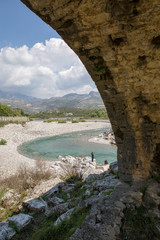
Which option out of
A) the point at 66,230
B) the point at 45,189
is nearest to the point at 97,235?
the point at 66,230

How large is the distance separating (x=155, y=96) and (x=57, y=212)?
403 centimetres

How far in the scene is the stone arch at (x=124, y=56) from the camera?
2074 mm

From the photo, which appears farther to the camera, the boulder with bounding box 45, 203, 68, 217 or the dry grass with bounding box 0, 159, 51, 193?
the dry grass with bounding box 0, 159, 51, 193

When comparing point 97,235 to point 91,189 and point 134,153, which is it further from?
point 91,189

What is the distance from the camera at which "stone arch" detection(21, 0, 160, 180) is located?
2074 mm

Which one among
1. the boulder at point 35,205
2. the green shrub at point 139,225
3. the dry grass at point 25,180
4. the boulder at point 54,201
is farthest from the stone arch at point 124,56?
the dry grass at point 25,180

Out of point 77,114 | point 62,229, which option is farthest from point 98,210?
point 77,114

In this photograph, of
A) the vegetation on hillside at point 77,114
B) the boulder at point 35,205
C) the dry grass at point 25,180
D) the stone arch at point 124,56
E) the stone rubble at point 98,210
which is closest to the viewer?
the stone arch at point 124,56

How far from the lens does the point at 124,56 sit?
2576 mm

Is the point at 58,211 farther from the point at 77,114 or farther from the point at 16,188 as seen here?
the point at 77,114

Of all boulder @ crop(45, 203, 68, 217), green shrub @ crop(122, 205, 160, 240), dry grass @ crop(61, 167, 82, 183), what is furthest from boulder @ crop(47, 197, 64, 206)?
green shrub @ crop(122, 205, 160, 240)

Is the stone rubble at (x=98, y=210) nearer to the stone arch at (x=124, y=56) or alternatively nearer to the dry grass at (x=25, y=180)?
the stone arch at (x=124, y=56)

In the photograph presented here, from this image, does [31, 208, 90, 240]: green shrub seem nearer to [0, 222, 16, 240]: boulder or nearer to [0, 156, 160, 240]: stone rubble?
[0, 156, 160, 240]: stone rubble

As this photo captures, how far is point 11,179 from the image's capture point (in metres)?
6.66
